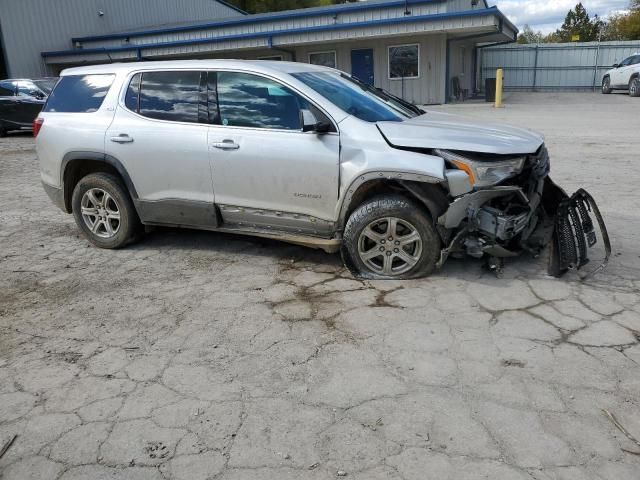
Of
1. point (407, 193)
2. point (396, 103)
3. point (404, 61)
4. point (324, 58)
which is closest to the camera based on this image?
point (407, 193)

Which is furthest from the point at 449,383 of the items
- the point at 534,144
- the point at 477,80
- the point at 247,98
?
the point at 477,80

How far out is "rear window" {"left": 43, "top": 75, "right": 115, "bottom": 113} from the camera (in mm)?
5418

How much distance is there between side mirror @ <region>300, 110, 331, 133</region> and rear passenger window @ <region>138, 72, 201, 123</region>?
1153 millimetres

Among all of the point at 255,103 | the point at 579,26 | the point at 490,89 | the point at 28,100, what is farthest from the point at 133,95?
the point at 579,26

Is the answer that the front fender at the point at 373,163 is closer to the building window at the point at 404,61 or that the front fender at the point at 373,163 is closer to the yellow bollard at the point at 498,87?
the yellow bollard at the point at 498,87

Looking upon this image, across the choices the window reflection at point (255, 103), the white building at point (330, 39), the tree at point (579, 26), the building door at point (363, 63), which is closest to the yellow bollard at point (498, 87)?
the white building at point (330, 39)

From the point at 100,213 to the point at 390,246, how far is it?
308cm

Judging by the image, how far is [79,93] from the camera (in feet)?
18.2

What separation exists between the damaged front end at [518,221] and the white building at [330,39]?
49.0 ft

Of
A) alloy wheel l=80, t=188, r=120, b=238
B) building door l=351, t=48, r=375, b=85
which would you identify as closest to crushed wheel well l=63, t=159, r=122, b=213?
alloy wheel l=80, t=188, r=120, b=238

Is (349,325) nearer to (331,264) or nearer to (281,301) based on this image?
Answer: (281,301)

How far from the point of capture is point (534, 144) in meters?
4.34

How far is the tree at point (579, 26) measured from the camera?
2104 inches

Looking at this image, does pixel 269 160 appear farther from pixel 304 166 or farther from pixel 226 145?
pixel 226 145
